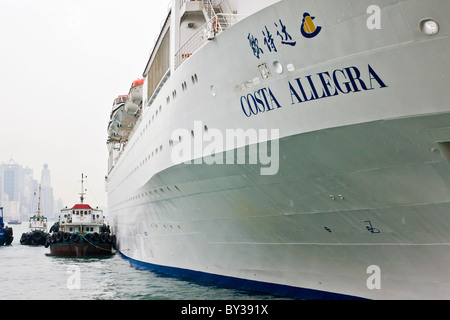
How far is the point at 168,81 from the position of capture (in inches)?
528

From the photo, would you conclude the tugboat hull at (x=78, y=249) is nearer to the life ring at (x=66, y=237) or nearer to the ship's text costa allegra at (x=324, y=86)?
the life ring at (x=66, y=237)

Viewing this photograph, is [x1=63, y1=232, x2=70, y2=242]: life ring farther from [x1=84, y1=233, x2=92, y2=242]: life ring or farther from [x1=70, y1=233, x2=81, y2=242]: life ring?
[x1=84, y1=233, x2=92, y2=242]: life ring

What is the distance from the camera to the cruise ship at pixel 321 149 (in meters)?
6.83

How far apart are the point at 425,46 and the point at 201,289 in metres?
8.51

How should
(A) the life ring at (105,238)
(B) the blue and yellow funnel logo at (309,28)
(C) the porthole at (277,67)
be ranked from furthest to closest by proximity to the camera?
(A) the life ring at (105,238)
(C) the porthole at (277,67)
(B) the blue and yellow funnel logo at (309,28)

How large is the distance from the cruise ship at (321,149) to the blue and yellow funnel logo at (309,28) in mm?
21

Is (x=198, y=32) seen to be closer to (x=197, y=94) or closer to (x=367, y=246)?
(x=197, y=94)

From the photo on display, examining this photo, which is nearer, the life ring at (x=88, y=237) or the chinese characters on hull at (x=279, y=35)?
the chinese characters on hull at (x=279, y=35)

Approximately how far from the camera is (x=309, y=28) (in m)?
7.67

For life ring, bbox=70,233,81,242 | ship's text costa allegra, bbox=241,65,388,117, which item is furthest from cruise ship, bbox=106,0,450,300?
life ring, bbox=70,233,81,242

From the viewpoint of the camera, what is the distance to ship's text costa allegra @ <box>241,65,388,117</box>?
23.3 feet

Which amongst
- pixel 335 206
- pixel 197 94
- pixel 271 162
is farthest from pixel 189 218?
pixel 335 206

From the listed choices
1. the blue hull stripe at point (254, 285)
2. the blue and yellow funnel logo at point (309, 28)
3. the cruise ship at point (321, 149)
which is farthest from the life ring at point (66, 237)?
the blue and yellow funnel logo at point (309, 28)

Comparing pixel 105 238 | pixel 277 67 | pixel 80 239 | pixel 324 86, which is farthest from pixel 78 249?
pixel 324 86
